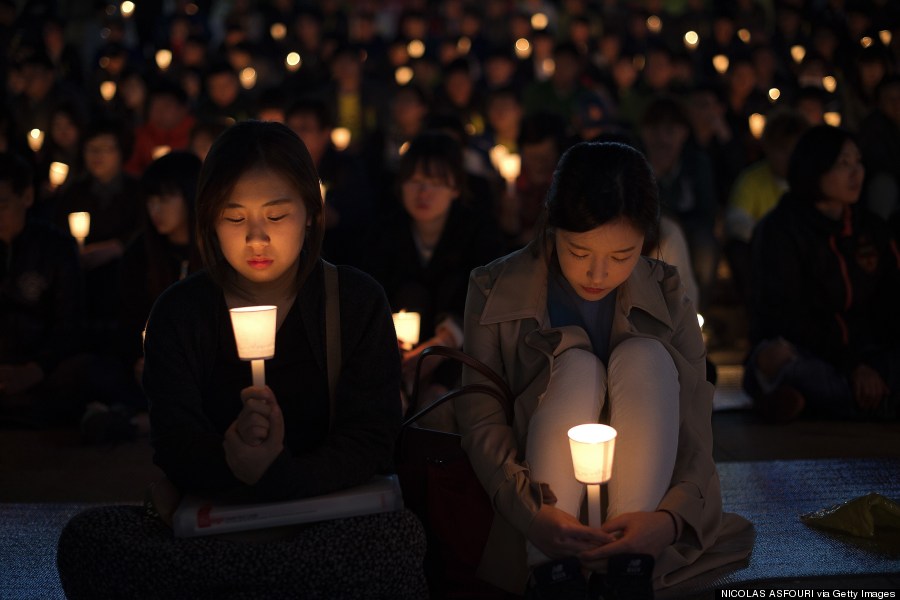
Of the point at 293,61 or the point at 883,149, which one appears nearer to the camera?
the point at 883,149

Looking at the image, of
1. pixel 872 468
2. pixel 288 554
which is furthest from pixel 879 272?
pixel 288 554

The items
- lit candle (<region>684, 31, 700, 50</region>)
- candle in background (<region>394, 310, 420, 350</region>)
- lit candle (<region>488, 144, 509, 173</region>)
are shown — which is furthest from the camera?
lit candle (<region>684, 31, 700, 50</region>)

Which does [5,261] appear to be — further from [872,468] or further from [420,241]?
[872,468]

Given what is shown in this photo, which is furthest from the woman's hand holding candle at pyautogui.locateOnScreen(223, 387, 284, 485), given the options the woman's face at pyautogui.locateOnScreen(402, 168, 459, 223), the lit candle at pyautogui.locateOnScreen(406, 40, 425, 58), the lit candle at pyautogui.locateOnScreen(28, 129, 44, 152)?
the lit candle at pyautogui.locateOnScreen(406, 40, 425, 58)

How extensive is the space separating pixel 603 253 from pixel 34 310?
2748mm

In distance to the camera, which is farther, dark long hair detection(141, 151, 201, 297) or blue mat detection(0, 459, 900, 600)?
dark long hair detection(141, 151, 201, 297)

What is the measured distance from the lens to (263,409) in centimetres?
194

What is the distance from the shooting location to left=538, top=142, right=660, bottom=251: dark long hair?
2305 millimetres

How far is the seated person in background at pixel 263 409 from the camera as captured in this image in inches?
80.8

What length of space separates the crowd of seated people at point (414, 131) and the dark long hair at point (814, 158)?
8cm

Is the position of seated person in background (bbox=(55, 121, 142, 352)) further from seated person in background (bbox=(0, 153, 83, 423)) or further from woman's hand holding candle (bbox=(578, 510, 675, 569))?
woman's hand holding candle (bbox=(578, 510, 675, 569))

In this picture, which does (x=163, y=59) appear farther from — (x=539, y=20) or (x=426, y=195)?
(x=426, y=195)
